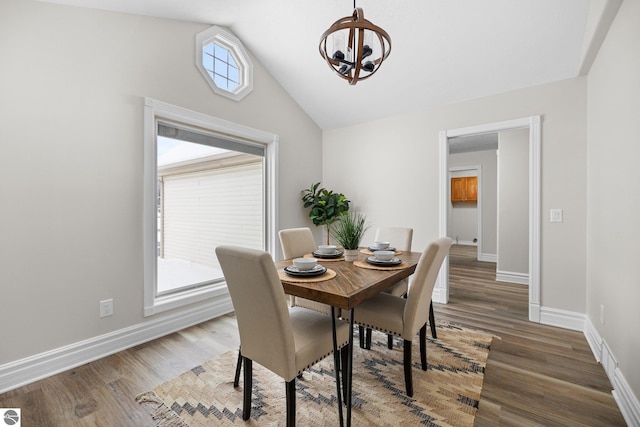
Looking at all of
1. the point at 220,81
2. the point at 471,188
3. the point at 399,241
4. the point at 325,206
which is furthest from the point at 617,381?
the point at 471,188

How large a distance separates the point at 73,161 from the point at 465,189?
7976mm

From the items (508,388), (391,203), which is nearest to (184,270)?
(391,203)

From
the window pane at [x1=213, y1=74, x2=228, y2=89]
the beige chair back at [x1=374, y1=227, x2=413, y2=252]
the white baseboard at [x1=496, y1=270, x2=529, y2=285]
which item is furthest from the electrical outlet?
the white baseboard at [x1=496, y1=270, x2=529, y2=285]

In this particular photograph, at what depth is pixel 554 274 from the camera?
296 cm

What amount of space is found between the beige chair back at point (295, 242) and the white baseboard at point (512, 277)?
3639 millimetres

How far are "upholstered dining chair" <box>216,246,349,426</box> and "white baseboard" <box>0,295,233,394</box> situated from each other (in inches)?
58.5

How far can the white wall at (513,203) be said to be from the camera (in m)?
4.57

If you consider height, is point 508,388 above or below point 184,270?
below

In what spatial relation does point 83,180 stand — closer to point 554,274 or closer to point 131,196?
point 131,196

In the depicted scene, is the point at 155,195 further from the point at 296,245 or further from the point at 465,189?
the point at 465,189

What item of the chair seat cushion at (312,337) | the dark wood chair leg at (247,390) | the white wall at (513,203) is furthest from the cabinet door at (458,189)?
the dark wood chair leg at (247,390)

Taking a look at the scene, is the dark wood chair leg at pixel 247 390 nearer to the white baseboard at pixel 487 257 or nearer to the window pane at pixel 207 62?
the window pane at pixel 207 62

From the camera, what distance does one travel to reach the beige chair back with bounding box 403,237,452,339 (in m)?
1.74

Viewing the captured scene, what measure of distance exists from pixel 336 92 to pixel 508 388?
3579 mm
